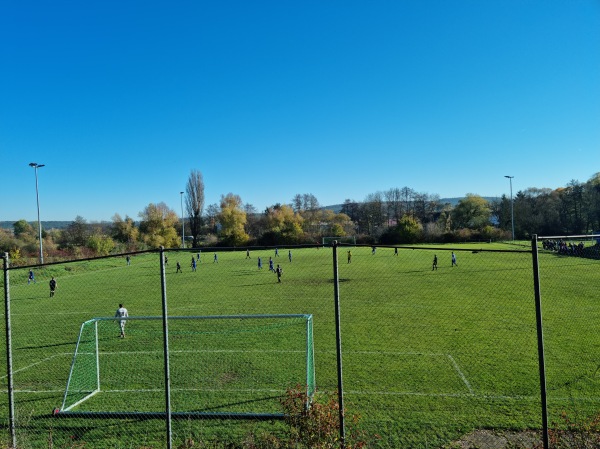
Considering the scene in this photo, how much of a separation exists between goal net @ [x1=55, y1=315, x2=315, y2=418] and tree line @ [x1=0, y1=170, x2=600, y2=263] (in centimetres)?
3585

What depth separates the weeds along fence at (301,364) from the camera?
672 cm

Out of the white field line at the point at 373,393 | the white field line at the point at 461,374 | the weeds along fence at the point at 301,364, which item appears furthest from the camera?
the white field line at the point at 461,374

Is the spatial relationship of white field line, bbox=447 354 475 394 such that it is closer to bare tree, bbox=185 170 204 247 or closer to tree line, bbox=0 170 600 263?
tree line, bbox=0 170 600 263

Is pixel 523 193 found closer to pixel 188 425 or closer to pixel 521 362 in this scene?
pixel 521 362

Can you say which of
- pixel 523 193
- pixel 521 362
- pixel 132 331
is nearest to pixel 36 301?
pixel 132 331

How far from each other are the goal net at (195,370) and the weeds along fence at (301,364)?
0.05 metres

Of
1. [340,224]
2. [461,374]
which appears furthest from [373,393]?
[340,224]

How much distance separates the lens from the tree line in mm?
60225

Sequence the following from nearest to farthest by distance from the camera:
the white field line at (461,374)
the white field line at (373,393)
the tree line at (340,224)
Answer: the white field line at (373,393) < the white field line at (461,374) < the tree line at (340,224)

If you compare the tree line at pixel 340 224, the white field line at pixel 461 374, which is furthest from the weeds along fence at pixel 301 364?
the tree line at pixel 340 224

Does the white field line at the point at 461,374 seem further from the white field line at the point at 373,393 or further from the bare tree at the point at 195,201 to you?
the bare tree at the point at 195,201

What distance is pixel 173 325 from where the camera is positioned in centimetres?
1603

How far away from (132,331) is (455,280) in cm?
2017

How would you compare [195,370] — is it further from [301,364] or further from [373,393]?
[373,393]
